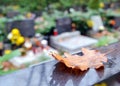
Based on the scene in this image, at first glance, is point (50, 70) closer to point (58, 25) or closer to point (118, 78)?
point (118, 78)

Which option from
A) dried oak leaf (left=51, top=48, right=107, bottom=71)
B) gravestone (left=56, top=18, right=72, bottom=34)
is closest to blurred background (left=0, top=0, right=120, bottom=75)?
gravestone (left=56, top=18, right=72, bottom=34)

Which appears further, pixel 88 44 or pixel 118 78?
pixel 88 44

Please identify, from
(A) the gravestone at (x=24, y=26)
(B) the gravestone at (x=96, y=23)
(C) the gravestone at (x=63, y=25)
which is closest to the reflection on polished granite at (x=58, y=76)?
(A) the gravestone at (x=24, y=26)

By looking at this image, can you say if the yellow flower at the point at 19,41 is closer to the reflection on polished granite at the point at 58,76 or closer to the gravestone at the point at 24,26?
the gravestone at the point at 24,26

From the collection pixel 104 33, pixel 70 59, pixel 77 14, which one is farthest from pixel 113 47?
pixel 77 14

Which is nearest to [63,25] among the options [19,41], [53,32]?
[53,32]

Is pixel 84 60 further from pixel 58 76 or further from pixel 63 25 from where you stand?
pixel 63 25
